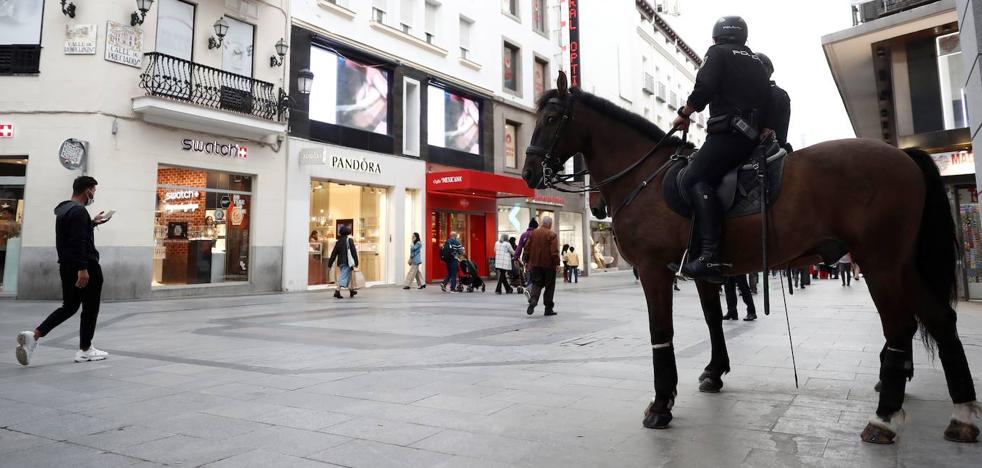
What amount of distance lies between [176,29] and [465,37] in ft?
38.6

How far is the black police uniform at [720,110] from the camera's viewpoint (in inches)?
144

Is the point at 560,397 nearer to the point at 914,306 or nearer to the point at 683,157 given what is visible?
the point at 683,157

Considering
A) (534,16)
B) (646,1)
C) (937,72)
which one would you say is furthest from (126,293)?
(646,1)

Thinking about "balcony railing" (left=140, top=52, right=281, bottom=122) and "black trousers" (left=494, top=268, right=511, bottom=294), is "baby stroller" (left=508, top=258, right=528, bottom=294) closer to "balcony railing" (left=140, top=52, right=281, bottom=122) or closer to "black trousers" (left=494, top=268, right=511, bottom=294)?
"black trousers" (left=494, top=268, right=511, bottom=294)

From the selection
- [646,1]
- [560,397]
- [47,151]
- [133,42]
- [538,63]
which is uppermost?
[646,1]

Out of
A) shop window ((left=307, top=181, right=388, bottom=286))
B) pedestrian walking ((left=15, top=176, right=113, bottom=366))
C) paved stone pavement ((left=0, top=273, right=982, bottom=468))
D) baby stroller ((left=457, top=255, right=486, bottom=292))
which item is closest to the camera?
paved stone pavement ((left=0, top=273, right=982, bottom=468))

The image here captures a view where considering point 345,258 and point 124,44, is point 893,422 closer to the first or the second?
point 345,258

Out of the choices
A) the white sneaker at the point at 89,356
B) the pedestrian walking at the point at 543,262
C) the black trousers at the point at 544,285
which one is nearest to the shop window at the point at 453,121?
the pedestrian walking at the point at 543,262

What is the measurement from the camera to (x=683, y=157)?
407 centimetres

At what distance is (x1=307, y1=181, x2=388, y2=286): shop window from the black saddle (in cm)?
1571

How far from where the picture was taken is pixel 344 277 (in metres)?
15.1

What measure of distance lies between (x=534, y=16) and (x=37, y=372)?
26658 mm

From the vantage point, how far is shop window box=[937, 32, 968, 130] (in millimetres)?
12664

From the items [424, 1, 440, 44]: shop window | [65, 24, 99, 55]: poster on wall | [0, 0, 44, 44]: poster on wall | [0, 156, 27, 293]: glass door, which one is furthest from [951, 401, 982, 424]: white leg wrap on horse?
[424, 1, 440, 44]: shop window
